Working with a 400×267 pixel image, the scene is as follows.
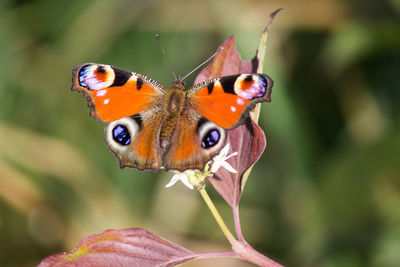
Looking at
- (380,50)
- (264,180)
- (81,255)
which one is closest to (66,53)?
(264,180)

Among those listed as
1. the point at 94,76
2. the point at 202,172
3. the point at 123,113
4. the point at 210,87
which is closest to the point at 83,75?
the point at 94,76

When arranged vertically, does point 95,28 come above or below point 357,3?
above

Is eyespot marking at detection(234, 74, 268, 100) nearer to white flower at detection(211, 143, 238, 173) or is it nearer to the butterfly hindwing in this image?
white flower at detection(211, 143, 238, 173)

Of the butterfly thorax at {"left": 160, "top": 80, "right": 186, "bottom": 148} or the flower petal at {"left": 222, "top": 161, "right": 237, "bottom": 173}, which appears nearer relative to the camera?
the flower petal at {"left": 222, "top": 161, "right": 237, "bottom": 173}

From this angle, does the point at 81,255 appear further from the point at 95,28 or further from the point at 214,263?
the point at 95,28

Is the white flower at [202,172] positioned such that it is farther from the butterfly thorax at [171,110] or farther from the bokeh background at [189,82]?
the bokeh background at [189,82]

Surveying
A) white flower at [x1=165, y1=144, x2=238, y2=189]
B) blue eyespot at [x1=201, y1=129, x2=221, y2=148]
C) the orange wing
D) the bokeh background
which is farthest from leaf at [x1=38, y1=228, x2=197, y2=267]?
the bokeh background

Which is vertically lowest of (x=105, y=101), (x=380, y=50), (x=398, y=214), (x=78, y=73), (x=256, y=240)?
(x=398, y=214)
